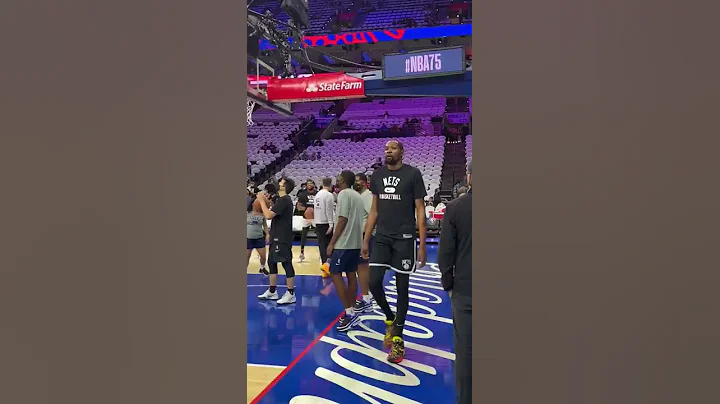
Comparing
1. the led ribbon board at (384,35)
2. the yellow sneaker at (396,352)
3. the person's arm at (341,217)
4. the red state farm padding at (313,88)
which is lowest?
the yellow sneaker at (396,352)

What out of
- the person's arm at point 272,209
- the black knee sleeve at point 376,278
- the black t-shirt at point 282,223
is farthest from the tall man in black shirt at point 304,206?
the black knee sleeve at point 376,278

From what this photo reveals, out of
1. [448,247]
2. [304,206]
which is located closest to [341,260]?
[448,247]

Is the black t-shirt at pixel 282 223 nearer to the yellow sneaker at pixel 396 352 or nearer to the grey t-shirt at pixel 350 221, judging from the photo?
the grey t-shirt at pixel 350 221

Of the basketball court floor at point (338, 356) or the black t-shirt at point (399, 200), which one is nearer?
the basketball court floor at point (338, 356)

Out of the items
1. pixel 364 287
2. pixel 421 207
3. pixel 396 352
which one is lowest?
pixel 396 352

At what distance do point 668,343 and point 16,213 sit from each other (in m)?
1.14

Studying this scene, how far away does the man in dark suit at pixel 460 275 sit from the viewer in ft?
6.68

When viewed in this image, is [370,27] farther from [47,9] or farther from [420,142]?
[47,9]

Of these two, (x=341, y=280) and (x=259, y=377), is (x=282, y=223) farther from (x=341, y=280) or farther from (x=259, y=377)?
(x=259, y=377)

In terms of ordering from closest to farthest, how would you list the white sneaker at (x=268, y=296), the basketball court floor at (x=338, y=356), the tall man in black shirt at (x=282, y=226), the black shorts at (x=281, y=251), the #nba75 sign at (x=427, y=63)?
1. the basketball court floor at (x=338, y=356)
2. the tall man in black shirt at (x=282, y=226)
3. the black shorts at (x=281, y=251)
4. the white sneaker at (x=268, y=296)
5. the #nba75 sign at (x=427, y=63)

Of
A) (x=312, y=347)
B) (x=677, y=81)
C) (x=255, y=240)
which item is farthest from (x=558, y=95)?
(x=255, y=240)

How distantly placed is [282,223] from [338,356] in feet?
6.74

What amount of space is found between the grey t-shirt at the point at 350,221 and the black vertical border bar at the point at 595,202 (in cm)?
351

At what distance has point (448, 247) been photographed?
2172 millimetres
